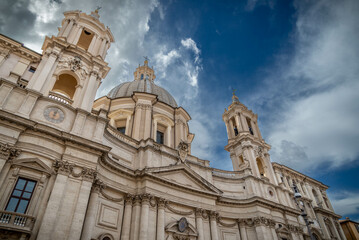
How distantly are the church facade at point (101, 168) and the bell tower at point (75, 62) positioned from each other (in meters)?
0.09

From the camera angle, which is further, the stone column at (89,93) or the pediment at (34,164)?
the stone column at (89,93)

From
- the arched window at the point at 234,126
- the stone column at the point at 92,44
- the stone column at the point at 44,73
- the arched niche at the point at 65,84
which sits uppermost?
the arched window at the point at 234,126

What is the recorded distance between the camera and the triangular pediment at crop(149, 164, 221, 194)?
64.4 ft

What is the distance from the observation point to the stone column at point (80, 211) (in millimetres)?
12609

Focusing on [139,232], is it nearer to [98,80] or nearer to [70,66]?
[98,80]

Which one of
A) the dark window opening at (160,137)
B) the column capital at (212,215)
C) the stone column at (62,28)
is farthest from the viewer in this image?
the dark window opening at (160,137)

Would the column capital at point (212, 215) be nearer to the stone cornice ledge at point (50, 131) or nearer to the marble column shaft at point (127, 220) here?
the marble column shaft at point (127, 220)

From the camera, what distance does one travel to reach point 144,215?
1686 centimetres

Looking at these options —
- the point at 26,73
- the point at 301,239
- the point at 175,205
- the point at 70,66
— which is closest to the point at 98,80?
the point at 70,66

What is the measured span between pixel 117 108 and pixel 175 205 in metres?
14.0

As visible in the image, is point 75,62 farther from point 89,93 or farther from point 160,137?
point 160,137

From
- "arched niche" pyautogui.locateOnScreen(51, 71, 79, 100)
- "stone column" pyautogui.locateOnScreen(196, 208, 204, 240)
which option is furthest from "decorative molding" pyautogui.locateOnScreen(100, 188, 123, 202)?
"arched niche" pyautogui.locateOnScreen(51, 71, 79, 100)

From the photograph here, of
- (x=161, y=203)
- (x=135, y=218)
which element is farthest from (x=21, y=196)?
(x=161, y=203)

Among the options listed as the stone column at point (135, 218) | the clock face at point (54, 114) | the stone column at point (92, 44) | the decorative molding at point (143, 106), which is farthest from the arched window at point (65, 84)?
the stone column at point (135, 218)
